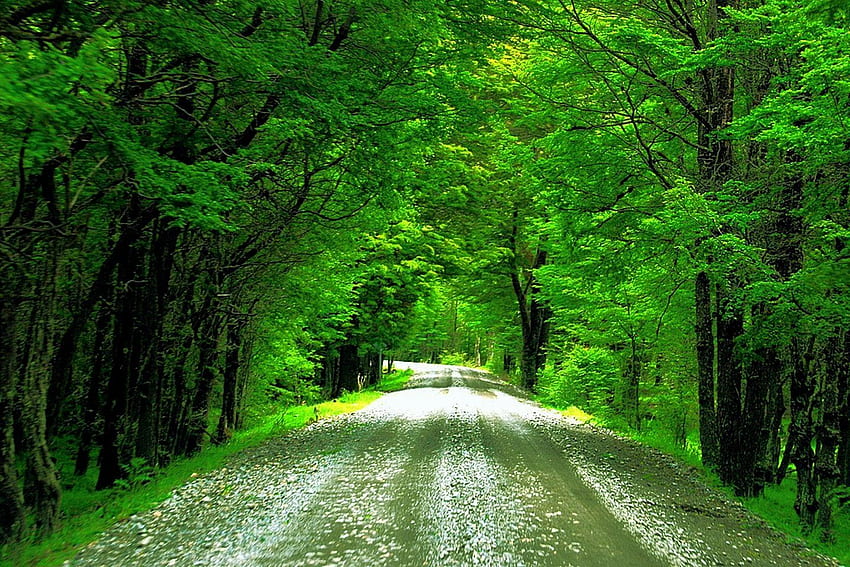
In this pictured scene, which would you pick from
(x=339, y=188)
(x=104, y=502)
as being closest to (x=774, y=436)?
(x=339, y=188)

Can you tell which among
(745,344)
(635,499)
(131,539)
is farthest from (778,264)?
(131,539)

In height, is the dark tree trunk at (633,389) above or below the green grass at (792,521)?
above

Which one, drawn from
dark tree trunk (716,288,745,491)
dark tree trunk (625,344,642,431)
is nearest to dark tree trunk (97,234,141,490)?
dark tree trunk (716,288,745,491)

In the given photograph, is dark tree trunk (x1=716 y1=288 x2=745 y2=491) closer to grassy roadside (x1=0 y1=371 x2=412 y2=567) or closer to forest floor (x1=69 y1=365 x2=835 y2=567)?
forest floor (x1=69 y1=365 x2=835 y2=567)

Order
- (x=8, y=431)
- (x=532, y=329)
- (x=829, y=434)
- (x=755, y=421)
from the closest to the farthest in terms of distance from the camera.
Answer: (x=8, y=431)
(x=829, y=434)
(x=755, y=421)
(x=532, y=329)

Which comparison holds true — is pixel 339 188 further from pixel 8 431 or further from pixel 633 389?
pixel 633 389

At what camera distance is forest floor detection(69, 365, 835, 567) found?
15.7 feet

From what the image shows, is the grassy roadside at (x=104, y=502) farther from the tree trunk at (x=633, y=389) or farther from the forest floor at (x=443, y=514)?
the tree trunk at (x=633, y=389)

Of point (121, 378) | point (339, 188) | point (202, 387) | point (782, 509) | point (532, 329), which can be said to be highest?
point (339, 188)

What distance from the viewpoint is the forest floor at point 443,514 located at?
15.7ft

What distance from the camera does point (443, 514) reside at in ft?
19.5

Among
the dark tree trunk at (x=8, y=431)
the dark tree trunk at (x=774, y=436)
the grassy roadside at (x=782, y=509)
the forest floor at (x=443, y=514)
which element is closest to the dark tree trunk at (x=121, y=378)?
the forest floor at (x=443, y=514)

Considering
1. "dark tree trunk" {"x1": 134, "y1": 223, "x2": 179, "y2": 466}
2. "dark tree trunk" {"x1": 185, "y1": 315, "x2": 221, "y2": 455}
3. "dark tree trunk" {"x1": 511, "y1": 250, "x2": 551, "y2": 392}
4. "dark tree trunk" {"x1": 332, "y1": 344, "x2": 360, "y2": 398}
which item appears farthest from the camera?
"dark tree trunk" {"x1": 511, "y1": 250, "x2": 551, "y2": 392}

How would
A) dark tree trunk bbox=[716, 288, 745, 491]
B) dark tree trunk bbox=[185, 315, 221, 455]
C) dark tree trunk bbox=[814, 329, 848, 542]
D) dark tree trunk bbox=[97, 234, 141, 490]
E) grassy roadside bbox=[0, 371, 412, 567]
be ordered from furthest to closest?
dark tree trunk bbox=[185, 315, 221, 455] < dark tree trunk bbox=[716, 288, 745, 491] < dark tree trunk bbox=[97, 234, 141, 490] < dark tree trunk bbox=[814, 329, 848, 542] < grassy roadside bbox=[0, 371, 412, 567]
